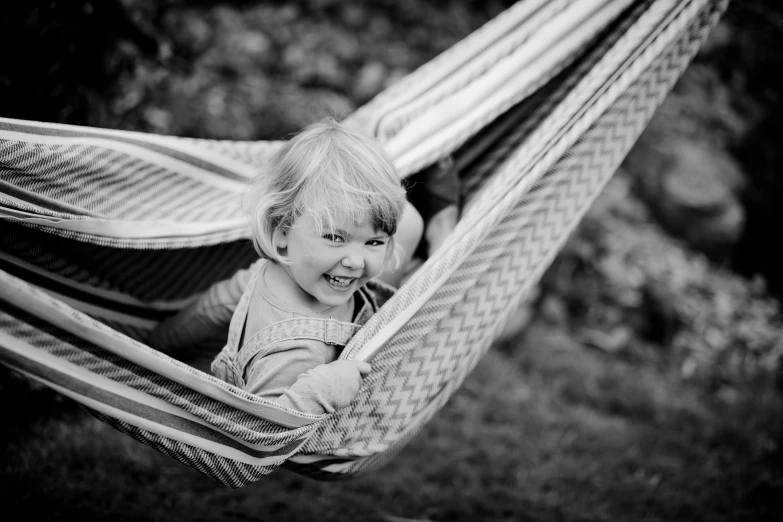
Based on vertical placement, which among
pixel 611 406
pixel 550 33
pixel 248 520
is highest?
pixel 550 33

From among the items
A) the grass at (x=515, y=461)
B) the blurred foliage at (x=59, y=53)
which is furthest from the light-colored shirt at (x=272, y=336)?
the blurred foliage at (x=59, y=53)

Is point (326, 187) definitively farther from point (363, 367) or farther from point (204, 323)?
point (204, 323)

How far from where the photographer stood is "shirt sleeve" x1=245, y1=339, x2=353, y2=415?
1107 millimetres

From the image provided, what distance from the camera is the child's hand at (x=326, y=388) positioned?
1.10m

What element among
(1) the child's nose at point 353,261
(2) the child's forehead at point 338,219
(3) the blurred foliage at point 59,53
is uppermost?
(3) the blurred foliage at point 59,53

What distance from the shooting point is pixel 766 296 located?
11.5ft

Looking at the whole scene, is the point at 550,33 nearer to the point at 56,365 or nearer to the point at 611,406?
the point at 56,365

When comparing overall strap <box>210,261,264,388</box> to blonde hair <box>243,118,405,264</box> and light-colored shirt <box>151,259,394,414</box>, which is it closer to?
light-colored shirt <box>151,259,394,414</box>

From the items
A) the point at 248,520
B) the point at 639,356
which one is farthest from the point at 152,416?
the point at 639,356

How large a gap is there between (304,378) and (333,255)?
221mm

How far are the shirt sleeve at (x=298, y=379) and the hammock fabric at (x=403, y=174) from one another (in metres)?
0.03

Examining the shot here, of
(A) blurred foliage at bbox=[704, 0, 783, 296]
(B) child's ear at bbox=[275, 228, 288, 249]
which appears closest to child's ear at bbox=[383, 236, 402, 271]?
(B) child's ear at bbox=[275, 228, 288, 249]

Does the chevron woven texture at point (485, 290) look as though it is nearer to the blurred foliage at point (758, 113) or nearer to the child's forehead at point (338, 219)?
the child's forehead at point (338, 219)

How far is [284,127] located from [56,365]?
2023 millimetres
